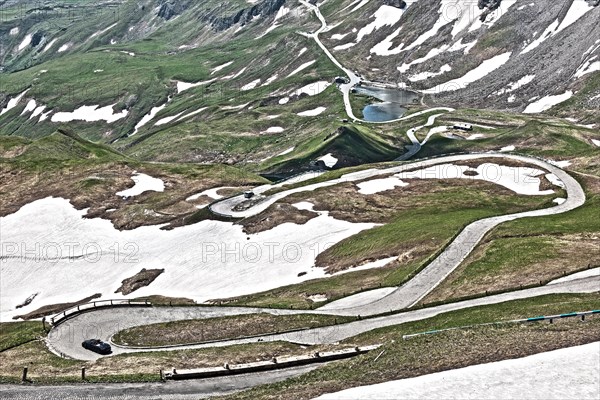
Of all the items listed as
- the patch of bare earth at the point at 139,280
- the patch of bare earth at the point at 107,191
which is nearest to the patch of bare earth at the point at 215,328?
the patch of bare earth at the point at 139,280

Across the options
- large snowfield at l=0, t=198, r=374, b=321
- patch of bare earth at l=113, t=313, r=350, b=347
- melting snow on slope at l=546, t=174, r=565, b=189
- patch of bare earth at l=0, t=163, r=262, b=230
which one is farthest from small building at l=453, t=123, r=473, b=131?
patch of bare earth at l=113, t=313, r=350, b=347

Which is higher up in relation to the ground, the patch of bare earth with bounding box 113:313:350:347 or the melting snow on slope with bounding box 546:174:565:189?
the melting snow on slope with bounding box 546:174:565:189

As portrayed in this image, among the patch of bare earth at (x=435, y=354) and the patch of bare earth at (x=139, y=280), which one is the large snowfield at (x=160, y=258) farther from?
the patch of bare earth at (x=435, y=354)

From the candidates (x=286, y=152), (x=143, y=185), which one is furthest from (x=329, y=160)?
(x=143, y=185)

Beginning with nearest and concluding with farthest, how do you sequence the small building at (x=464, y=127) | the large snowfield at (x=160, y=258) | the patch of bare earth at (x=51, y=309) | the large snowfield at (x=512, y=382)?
the large snowfield at (x=512, y=382), the patch of bare earth at (x=51, y=309), the large snowfield at (x=160, y=258), the small building at (x=464, y=127)

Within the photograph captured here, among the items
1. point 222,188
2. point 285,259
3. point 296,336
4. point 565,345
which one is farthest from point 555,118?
point 565,345

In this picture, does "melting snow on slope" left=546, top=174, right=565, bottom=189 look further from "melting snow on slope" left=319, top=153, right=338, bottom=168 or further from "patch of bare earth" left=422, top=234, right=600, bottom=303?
"melting snow on slope" left=319, top=153, right=338, bottom=168
